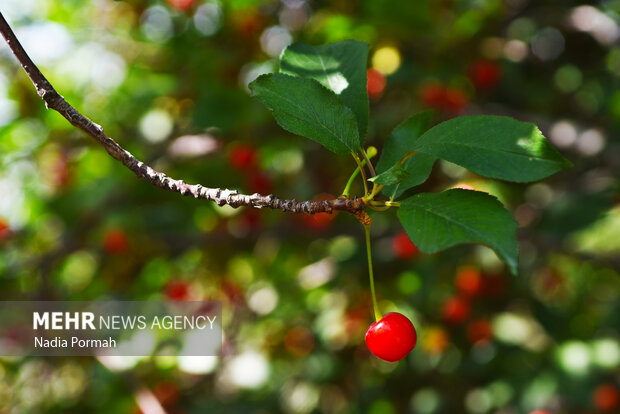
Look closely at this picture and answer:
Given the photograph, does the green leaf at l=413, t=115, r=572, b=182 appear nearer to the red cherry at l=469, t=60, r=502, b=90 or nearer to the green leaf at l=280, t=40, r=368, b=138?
the green leaf at l=280, t=40, r=368, b=138

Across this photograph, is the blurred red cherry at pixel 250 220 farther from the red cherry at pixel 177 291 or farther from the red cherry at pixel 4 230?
the red cherry at pixel 4 230

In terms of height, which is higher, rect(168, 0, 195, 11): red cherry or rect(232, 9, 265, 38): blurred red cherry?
rect(168, 0, 195, 11): red cherry

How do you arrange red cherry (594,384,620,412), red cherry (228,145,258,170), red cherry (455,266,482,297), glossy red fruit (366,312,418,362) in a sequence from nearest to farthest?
glossy red fruit (366,312,418,362)
red cherry (594,384,620,412)
red cherry (228,145,258,170)
red cherry (455,266,482,297)

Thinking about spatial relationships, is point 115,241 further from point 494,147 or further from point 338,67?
point 494,147

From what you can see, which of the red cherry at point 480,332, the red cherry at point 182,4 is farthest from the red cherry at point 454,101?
the red cherry at point 182,4

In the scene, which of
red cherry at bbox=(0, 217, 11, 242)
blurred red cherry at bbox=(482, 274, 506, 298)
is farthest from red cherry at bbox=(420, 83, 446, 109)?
red cherry at bbox=(0, 217, 11, 242)

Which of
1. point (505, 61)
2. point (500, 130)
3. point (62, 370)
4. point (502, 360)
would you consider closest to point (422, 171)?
point (500, 130)

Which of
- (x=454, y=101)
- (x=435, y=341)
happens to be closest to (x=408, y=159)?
(x=454, y=101)
